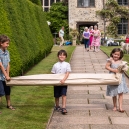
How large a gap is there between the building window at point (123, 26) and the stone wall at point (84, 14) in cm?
212

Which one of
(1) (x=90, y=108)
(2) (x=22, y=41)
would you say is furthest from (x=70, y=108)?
(2) (x=22, y=41)

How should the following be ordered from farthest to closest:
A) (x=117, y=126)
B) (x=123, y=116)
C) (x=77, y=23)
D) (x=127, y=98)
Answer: (x=77, y=23)
(x=127, y=98)
(x=123, y=116)
(x=117, y=126)

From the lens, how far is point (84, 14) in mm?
42656

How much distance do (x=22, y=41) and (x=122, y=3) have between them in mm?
31693

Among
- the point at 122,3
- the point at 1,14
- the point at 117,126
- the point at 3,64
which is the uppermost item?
the point at 122,3

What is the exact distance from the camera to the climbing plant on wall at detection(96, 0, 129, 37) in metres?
42.1

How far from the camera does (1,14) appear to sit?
10.7 metres

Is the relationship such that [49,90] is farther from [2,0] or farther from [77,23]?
[77,23]

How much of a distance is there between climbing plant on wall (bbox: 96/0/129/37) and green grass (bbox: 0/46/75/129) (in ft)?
107

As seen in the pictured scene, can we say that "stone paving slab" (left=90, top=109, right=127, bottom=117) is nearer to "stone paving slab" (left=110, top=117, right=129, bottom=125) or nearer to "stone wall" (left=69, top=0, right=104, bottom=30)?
"stone paving slab" (left=110, top=117, right=129, bottom=125)

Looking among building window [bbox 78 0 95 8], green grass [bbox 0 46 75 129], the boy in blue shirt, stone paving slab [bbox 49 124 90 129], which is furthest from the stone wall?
stone paving slab [bbox 49 124 90 129]

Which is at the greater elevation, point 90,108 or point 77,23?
point 77,23

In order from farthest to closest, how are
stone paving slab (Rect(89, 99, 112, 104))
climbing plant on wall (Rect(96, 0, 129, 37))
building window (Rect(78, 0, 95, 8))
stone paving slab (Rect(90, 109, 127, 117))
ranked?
1. building window (Rect(78, 0, 95, 8))
2. climbing plant on wall (Rect(96, 0, 129, 37))
3. stone paving slab (Rect(89, 99, 112, 104))
4. stone paving slab (Rect(90, 109, 127, 117))

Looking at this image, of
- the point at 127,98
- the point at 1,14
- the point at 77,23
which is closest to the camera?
the point at 127,98
